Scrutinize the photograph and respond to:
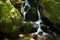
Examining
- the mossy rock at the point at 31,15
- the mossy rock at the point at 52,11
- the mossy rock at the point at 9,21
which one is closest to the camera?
the mossy rock at the point at 9,21

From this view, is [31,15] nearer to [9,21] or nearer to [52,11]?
[52,11]

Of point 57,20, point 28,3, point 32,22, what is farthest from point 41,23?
point 28,3

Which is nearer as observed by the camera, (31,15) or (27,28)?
(27,28)

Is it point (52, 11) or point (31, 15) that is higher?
point (52, 11)

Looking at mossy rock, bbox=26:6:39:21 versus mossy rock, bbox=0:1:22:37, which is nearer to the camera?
mossy rock, bbox=0:1:22:37

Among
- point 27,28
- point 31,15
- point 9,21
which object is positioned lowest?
point 27,28

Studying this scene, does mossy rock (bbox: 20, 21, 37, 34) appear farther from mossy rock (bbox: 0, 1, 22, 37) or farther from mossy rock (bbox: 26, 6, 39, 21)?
mossy rock (bbox: 26, 6, 39, 21)

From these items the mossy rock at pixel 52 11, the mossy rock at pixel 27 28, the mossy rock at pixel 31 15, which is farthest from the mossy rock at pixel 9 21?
the mossy rock at pixel 52 11

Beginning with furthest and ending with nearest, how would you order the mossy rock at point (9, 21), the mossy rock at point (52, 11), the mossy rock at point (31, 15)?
the mossy rock at point (31, 15), the mossy rock at point (52, 11), the mossy rock at point (9, 21)

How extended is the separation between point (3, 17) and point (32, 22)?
173 centimetres

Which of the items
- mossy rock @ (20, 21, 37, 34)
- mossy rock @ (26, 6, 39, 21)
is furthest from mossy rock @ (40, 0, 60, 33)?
mossy rock @ (20, 21, 37, 34)

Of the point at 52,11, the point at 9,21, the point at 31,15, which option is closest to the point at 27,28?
the point at 31,15

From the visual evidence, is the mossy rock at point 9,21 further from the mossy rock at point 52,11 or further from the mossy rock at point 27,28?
the mossy rock at point 52,11

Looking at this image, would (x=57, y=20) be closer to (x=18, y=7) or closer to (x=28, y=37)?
(x=28, y=37)
